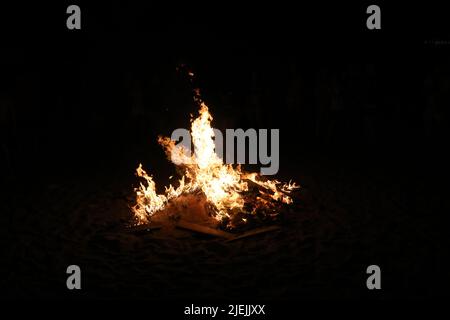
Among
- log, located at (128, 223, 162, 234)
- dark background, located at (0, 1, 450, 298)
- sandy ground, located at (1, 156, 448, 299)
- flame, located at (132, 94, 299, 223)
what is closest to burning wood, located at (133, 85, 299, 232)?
flame, located at (132, 94, 299, 223)

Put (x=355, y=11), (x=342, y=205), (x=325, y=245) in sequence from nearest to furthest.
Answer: (x=325, y=245)
(x=342, y=205)
(x=355, y=11)

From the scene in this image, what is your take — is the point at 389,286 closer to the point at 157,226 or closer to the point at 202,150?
the point at 157,226

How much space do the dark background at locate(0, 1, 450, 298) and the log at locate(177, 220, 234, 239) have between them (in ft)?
7.96

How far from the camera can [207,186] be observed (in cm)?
810

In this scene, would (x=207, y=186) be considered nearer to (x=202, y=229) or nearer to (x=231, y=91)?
(x=202, y=229)

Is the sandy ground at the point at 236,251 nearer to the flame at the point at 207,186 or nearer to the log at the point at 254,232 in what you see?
the log at the point at 254,232

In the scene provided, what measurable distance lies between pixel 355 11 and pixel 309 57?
6.91 feet

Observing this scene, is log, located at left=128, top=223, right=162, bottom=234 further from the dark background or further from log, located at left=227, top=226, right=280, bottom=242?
the dark background

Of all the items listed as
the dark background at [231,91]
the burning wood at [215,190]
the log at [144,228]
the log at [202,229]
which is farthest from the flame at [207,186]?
the dark background at [231,91]

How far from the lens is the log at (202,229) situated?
7.31m

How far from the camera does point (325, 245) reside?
6.89m

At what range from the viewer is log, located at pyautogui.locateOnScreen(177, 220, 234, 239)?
288 inches

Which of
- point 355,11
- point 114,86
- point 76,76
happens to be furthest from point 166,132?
point 355,11

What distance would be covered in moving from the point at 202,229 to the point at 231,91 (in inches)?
350
